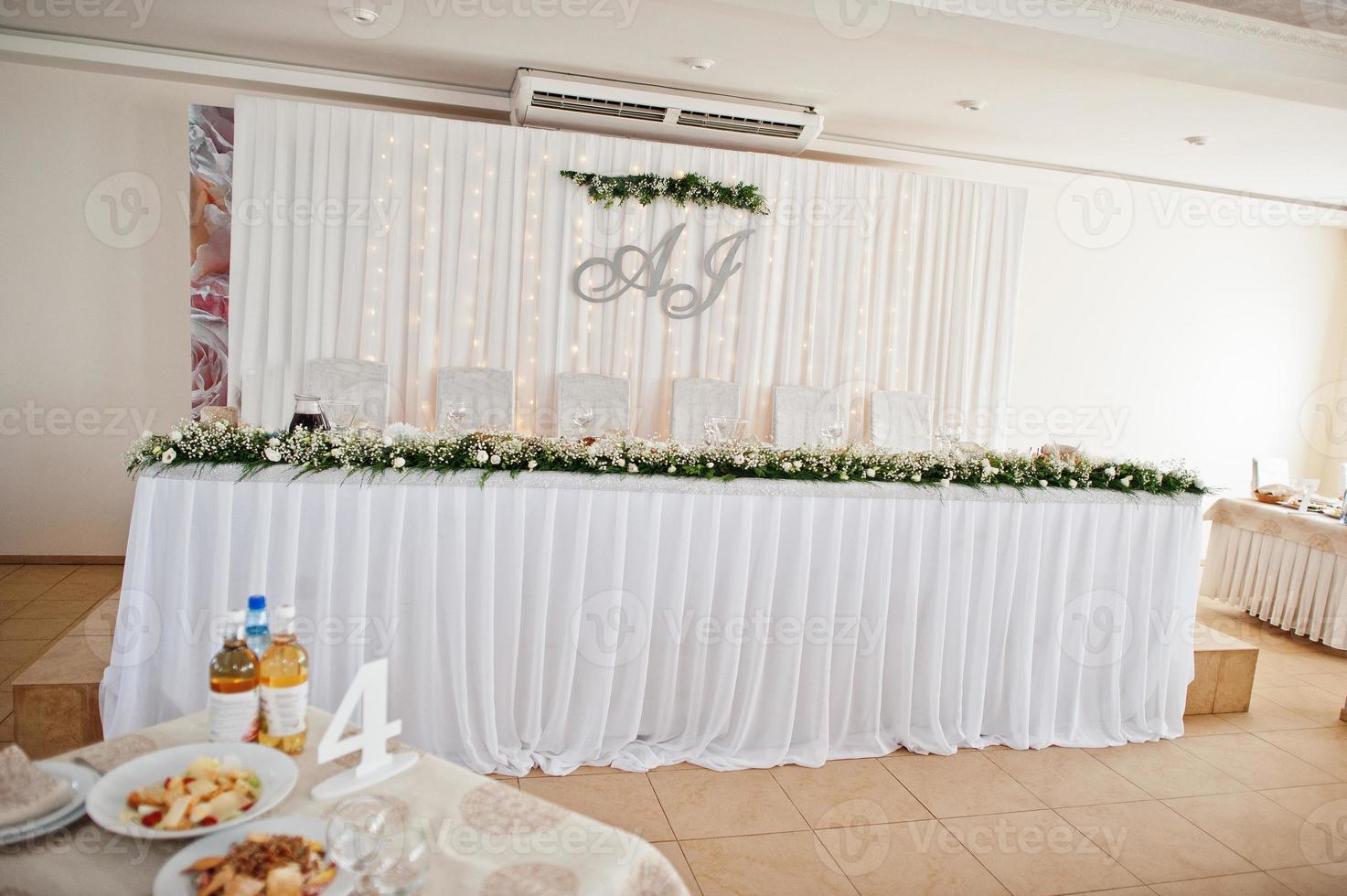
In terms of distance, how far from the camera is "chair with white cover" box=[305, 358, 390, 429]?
17.0 ft

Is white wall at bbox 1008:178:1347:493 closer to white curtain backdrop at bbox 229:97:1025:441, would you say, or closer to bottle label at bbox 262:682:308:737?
white curtain backdrop at bbox 229:97:1025:441

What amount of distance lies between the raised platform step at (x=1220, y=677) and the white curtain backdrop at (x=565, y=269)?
2855mm

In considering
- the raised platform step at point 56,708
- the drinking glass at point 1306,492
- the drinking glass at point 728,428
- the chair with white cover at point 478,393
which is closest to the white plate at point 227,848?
the raised platform step at point 56,708

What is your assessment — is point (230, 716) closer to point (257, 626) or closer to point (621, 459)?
point (257, 626)

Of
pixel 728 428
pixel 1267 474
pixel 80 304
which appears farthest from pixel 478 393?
pixel 1267 474

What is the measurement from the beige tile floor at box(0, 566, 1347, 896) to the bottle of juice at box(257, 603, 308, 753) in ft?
4.52

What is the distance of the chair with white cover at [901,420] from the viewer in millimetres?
6121

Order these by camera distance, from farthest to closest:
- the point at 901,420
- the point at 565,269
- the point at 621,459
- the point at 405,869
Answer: the point at 901,420 → the point at 565,269 → the point at 621,459 → the point at 405,869

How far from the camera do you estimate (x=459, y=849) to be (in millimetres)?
1108

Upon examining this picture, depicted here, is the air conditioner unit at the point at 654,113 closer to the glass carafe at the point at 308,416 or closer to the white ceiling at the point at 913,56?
the white ceiling at the point at 913,56

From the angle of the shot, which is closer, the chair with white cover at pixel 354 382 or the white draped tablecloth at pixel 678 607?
the white draped tablecloth at pixel 678 607

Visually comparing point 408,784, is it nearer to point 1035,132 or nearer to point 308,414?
→ point 308,414

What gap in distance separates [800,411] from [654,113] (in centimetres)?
225

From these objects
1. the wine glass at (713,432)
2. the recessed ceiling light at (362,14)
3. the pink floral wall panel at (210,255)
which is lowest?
the wine glass at (713,432)
